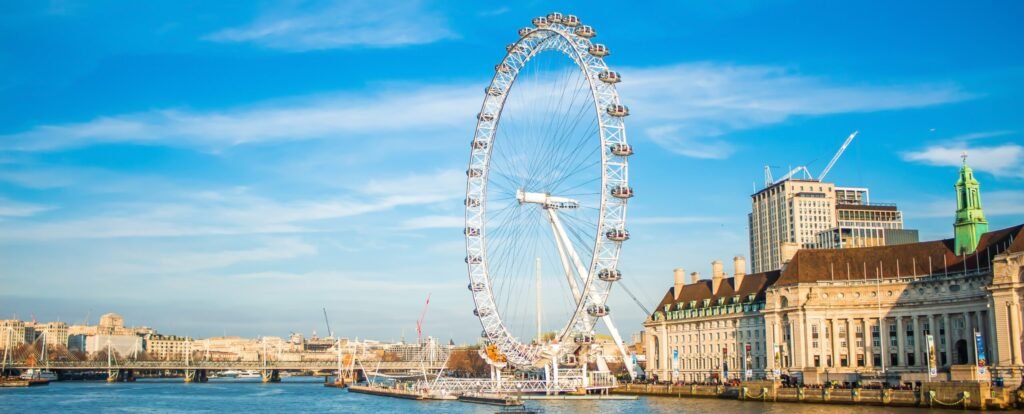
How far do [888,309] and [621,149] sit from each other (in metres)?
36.9

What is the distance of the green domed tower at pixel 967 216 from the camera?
99875 mm

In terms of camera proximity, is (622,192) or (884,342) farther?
(884,342)

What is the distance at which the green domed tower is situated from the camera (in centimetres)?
9988

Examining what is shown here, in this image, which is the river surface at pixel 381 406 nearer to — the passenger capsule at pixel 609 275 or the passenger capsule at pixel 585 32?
the passenger capsule at pixel 609 275

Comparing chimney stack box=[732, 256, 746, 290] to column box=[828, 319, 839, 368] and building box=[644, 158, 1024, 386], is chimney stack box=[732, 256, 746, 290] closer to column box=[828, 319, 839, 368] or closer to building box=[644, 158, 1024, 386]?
building box=[644, 158, 1024, 386]

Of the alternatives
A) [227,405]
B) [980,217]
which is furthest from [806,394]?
[227,405]

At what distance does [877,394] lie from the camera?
264ft

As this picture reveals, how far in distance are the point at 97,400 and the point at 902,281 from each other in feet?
297

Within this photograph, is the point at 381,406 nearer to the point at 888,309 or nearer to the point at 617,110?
the point at 617,110

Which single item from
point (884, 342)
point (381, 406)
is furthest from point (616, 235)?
point (884, 342)

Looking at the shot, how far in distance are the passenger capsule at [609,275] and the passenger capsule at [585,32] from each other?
1936 cm

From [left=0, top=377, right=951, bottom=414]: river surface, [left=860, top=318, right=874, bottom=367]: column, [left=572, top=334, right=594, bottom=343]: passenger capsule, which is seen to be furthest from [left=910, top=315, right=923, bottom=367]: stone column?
[left=572, top=334, right=594, bottom=343]: passenger capsule

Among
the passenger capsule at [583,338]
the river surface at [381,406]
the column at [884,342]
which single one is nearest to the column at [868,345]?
the column at [884,342]

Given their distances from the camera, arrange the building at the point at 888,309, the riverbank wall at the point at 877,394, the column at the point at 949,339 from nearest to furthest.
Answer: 1. the riverbank wall at the point at 877,394
2. the building at the point at 888,309
3. the column at the point at 949,339
